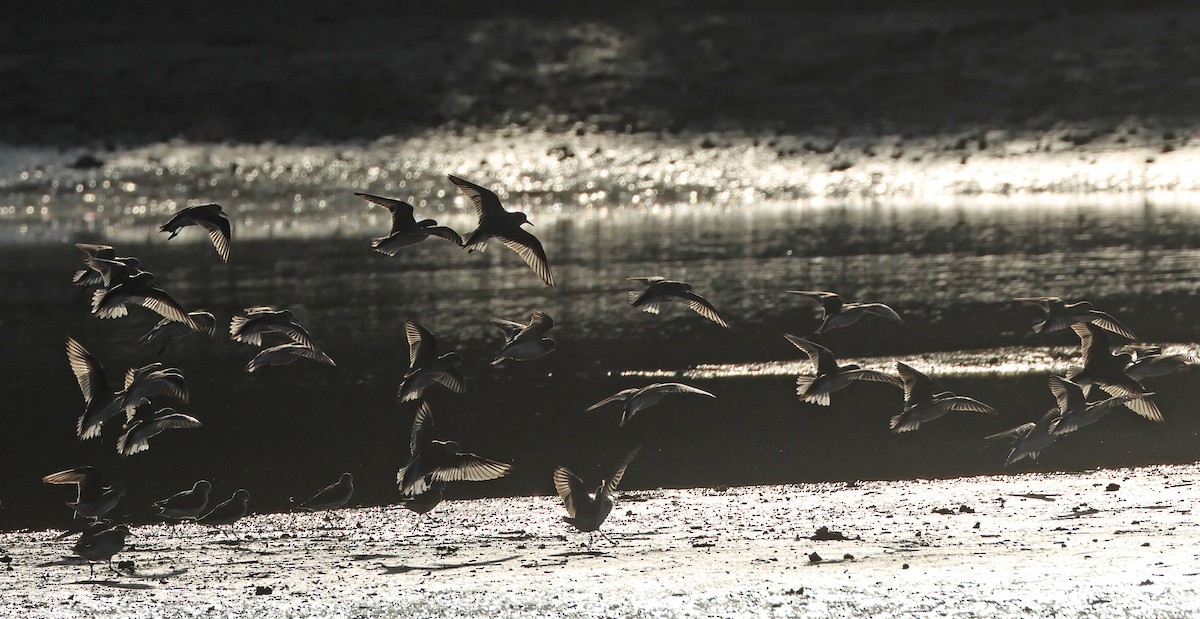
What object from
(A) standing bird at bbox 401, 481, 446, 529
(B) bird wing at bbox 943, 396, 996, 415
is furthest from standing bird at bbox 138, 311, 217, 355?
(B) bird wing at bbox 943, 396, 996, 415

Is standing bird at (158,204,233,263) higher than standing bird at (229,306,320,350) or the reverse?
higher

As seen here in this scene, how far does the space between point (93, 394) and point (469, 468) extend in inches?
121

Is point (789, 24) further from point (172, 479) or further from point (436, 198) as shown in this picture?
point (172, 479)

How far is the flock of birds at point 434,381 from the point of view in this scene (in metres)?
11.4

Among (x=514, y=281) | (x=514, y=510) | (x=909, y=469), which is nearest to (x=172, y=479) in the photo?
(x=514, y=510)

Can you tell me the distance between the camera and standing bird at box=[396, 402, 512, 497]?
11.3m

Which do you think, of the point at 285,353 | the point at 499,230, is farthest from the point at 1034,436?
the point at 285,353

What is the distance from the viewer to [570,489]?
11.0m

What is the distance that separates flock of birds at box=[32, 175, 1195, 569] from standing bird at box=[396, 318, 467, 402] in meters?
0.01

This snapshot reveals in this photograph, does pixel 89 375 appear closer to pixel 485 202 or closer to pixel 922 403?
pixel 485 202

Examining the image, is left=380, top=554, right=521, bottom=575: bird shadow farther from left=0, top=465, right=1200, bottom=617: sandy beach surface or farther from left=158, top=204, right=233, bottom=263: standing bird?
left=158, top=204, right=233, bottom=263: standing bird

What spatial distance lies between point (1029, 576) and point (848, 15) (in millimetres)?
38107

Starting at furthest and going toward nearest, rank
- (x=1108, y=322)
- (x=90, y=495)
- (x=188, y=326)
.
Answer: (x=1108, y=322) < (x=188, y=326) < (x=90, y=495)

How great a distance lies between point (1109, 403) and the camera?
11.6 m
